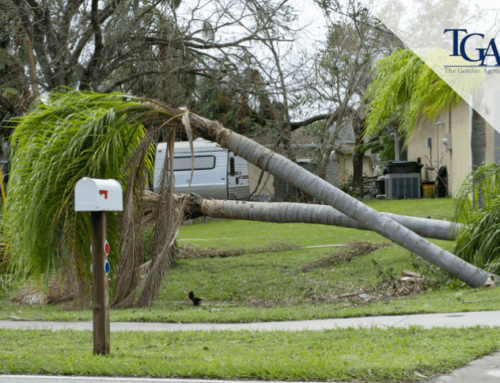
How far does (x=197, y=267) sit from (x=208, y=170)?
39.8ft

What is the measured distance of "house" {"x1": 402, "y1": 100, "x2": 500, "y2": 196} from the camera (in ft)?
63.6

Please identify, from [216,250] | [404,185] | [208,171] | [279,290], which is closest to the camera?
[279,290]

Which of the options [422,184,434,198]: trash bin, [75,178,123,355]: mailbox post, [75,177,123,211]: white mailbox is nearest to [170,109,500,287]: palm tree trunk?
[75,178,123,355]: mailbox post

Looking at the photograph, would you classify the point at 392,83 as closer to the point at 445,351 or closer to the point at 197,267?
the point at 197,267

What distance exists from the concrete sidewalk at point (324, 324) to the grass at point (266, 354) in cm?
41

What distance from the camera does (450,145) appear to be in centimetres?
2145

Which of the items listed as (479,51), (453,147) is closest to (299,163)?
(453,147)

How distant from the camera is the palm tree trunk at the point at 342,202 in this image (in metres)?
8.72

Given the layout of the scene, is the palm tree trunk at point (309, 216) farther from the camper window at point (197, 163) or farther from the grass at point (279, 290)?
the camper window at point (197, 163)

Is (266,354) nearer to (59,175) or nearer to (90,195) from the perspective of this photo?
(90,195)

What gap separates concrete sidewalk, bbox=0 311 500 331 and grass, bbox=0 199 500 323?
243 mm

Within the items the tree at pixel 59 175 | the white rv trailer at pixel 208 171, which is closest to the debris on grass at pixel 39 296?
the tree at pixel 59 175

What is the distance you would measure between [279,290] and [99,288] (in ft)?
17.5

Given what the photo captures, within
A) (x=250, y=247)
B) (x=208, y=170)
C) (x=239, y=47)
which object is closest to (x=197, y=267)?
(x=250, y=247)
